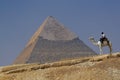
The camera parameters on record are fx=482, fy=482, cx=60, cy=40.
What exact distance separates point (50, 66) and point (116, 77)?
13.7ft

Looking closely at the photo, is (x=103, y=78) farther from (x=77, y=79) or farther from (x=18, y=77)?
(x=18, y=77)

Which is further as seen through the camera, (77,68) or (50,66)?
(50,66)

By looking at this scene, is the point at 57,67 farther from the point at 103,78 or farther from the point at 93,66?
the point at 103,78

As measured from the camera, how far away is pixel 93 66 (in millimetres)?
20062

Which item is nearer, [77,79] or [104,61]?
[77,79]

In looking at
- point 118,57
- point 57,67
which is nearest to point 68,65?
point 57,67

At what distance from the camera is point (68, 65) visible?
70.9 feet

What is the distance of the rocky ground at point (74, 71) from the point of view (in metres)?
19.0

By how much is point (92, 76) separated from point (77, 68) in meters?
1.42

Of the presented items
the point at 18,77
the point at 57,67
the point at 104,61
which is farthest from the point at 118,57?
the point at 18,77

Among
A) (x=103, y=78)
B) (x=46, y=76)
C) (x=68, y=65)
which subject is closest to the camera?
(x=103, y=78)

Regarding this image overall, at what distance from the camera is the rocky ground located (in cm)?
1905

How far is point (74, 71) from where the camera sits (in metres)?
19.8

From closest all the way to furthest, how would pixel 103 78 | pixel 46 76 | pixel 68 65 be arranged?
pixel 103 78 → pixel 46 76 → pixel 68 65
